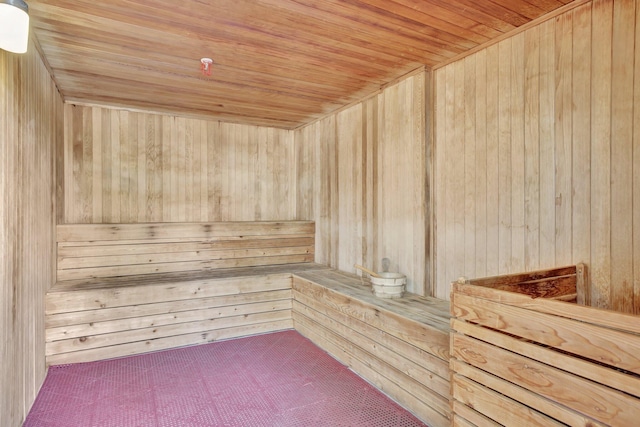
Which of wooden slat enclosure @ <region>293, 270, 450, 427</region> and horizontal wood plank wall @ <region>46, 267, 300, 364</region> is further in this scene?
horizontal wood plank wall @ <region>46, 267, 300, 364</region>

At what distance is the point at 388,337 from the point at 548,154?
1434 millimetres

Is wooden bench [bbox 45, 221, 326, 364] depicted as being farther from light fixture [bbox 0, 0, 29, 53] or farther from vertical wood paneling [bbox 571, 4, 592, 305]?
vertical wood paneling [bbox 571, 4, 592, 305]

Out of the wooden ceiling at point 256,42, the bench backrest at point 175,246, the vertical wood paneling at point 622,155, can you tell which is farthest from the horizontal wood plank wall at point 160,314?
the vertical wood paneling at point 622,155

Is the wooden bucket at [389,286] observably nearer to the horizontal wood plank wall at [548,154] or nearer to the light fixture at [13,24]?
the horizontal wood plank wall at [548,154]

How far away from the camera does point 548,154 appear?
6.39 ft

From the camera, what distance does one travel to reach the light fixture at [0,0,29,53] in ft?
4.08

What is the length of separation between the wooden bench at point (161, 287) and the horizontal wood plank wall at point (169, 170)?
477mm

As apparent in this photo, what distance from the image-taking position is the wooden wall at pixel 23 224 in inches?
66.2

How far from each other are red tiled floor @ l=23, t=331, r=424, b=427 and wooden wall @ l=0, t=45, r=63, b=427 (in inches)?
9.6

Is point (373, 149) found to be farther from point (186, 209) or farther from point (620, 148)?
point (186, 209)

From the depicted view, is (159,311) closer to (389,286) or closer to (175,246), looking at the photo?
(175,246)

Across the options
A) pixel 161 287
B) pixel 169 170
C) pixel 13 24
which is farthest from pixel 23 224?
pixel 169 170

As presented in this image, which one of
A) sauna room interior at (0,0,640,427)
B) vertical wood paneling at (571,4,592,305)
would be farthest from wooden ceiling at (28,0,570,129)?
vertical wood paneling at (571,4,592,305)

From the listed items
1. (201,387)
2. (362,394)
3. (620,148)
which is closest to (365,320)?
(362,394)
